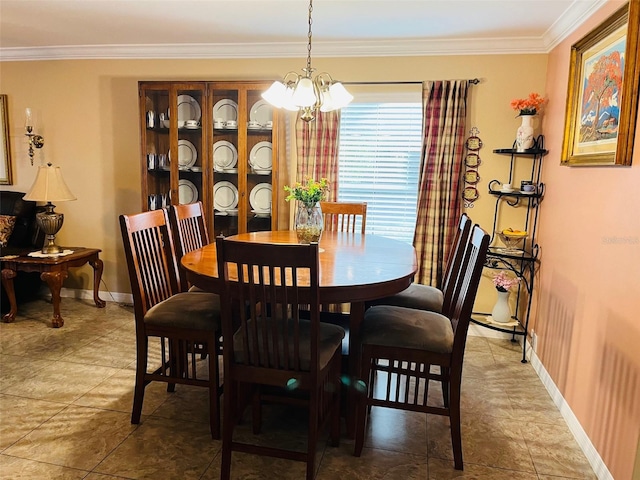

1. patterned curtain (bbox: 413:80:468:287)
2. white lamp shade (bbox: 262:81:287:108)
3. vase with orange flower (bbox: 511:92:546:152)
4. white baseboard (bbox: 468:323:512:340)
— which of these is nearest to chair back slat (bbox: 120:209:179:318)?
white lamp shade (bbox: 262:81:287:108)

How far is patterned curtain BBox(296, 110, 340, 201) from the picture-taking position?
3729 mm

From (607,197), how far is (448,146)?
1.54m

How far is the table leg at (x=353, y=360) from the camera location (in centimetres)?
211

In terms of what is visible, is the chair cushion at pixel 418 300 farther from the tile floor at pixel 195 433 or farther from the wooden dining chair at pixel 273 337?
the wooden dining chair at pixel 273 337

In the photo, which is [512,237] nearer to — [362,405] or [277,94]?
[362,405]

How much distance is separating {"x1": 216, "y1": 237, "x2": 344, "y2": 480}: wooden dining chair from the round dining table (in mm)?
112

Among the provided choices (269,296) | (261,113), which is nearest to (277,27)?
(261,113)

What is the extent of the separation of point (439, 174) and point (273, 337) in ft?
7.56

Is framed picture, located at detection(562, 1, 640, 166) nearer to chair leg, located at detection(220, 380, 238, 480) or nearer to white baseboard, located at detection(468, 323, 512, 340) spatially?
white baseboard, located at detection(468, 323, 512, 340)

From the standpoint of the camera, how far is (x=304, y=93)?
7.40 ft

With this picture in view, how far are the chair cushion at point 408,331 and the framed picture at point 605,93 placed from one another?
1.07m

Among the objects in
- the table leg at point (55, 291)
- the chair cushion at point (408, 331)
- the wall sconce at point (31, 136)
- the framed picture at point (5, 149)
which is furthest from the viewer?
the framed picture at point (5, 149)

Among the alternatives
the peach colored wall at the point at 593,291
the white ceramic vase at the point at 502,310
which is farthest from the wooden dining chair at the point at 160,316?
the white ceramic vase at the point at 502,310

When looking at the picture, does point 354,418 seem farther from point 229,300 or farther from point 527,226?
point 527,226
